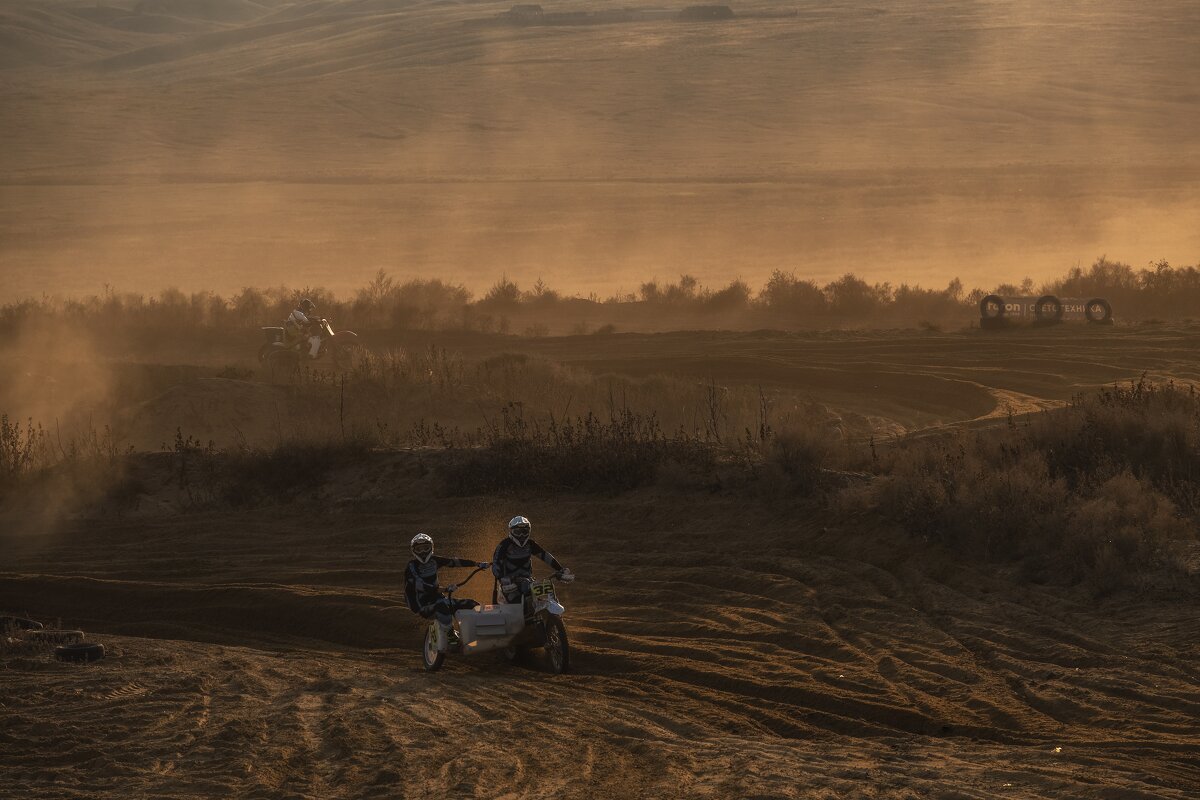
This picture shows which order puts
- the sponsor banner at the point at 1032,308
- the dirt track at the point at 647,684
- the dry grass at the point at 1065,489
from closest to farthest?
1. the dirt track at the point at 647,684
2. the dry grass at the point at 1065,489
3. the sponsor banner at the point at 1032,308

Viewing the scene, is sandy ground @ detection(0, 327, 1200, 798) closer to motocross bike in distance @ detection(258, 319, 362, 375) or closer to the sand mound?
the sand mound

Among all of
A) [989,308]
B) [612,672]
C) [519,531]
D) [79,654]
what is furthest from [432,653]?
[989,308]

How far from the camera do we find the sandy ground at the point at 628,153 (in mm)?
56281

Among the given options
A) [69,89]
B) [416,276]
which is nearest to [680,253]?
[416,276]

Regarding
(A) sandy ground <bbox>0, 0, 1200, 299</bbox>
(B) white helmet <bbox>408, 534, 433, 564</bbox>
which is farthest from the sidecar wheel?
(A) sandy ground <bbox>0, 0, 1200, 299</bbox>

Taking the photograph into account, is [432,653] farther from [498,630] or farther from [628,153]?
[628,153]

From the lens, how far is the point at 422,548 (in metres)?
12.1

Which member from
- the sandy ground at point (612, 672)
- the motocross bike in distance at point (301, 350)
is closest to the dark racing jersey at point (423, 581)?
the sandy ground at point (612, 672)

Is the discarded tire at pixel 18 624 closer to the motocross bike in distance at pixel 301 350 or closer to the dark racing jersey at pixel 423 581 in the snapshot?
the dark racing jersey at pixel 423 581

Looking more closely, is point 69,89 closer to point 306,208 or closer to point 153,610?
point 306,208

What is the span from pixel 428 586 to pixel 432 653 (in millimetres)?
596

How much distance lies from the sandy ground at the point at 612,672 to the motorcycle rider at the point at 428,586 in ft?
1.53

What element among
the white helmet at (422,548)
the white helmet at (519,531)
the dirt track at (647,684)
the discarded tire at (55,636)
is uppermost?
the white helmet at (519,531)

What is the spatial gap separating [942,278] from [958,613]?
123 feet
